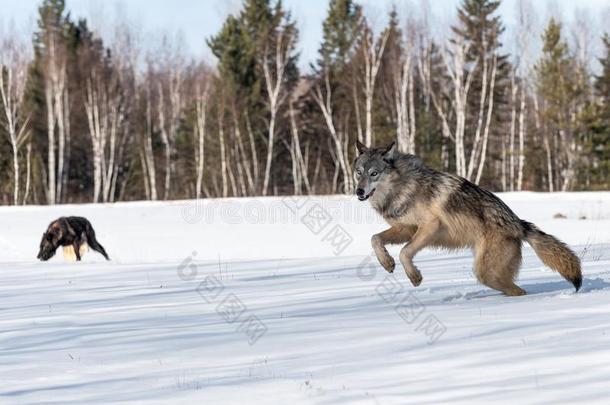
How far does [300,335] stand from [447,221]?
1998 millimetres

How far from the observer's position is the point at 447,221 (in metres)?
5.96

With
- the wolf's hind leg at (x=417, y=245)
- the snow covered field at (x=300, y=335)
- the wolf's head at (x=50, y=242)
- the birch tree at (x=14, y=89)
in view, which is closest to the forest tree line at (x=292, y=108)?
the birch tree at (x=14, y=89)

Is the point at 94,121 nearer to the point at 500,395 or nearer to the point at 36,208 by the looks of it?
the point at 36,208

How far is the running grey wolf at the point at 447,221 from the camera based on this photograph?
5.72m

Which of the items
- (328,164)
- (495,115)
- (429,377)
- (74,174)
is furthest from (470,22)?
(429,377)

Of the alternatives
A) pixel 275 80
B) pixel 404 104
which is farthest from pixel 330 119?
pixel 275 80

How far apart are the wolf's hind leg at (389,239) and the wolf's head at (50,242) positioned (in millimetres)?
9649

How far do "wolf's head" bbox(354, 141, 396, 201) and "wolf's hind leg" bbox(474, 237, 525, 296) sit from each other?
3.63 feet

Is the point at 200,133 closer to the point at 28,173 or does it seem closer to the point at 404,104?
the point at 28,173

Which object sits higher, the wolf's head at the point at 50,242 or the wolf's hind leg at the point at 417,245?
the wolf's hind leg at the point at 417,245

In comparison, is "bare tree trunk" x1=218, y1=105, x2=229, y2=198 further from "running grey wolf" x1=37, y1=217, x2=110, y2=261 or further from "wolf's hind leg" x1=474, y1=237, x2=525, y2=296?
"wolf's hind leg" x1=474, y1=237, x2=525, y2=296

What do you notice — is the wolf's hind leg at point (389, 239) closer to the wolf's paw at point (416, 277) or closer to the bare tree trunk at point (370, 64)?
the wolf's paw at point (416, 277)

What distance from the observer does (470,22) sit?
1438 inches

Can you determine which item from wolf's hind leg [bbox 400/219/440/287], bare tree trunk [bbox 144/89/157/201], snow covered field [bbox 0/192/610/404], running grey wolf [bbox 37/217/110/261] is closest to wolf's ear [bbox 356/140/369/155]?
wolf's hind leg [bbox 400/219/440/287]
